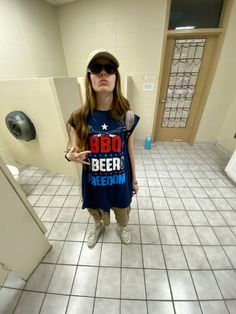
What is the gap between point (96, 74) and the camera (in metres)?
0.65

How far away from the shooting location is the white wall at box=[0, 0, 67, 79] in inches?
68.0

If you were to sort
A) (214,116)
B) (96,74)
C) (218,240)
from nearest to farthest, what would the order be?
(96,74), (218,240), (214,116)

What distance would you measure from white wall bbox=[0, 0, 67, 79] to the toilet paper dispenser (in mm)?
849

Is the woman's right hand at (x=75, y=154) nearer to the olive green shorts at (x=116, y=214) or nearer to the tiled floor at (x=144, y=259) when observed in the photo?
the olive green shorts at (x=116, y=214)

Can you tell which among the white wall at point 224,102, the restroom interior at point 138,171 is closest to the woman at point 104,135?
the restroom interior at point 138,171

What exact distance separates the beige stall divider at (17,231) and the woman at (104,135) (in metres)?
0.40

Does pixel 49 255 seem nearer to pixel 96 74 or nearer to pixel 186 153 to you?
A: pixel 96 74

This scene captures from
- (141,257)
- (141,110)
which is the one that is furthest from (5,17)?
(141,257)

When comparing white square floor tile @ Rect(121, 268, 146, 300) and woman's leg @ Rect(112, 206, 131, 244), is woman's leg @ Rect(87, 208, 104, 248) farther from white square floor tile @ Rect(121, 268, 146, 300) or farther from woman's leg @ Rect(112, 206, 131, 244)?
white square floor tile @ Rect(121, 268, 146, 300)

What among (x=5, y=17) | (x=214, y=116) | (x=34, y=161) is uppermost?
(x=5, y=17)

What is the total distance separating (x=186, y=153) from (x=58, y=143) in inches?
92.6

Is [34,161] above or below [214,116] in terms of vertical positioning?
below

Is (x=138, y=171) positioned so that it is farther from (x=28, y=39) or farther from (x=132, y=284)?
(x=28, y=39)

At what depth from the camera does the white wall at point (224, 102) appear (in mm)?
2133
